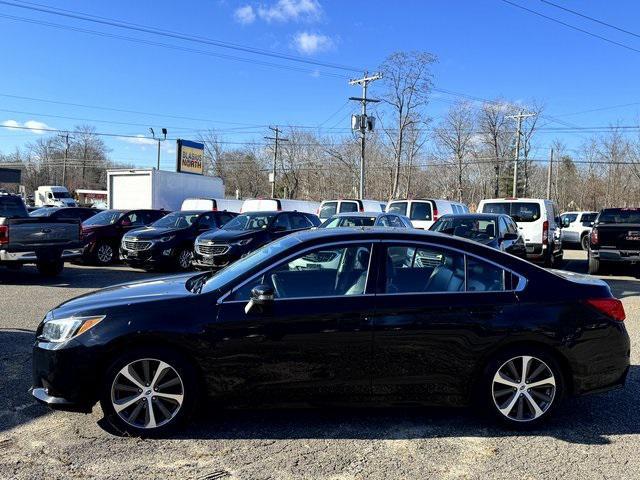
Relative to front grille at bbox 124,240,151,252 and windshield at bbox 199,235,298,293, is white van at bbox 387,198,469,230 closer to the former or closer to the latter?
front grille at bbox 124,240,151,252

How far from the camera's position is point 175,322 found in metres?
3.88

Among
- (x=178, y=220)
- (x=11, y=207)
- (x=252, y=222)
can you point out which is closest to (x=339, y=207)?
(x=252, y=222)

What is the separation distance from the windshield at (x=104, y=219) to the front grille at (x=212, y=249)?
14.8 ft

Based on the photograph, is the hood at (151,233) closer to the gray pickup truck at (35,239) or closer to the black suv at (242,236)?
the black suv at (242,236)

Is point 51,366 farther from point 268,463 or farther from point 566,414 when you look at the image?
point 566,414

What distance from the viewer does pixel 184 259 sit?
1442 centimetres

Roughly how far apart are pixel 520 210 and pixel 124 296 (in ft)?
43.4

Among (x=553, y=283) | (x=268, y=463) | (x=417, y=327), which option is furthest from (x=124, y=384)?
(x=553, y=283)

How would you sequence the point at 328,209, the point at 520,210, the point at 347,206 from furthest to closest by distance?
the point at 328,209, the point at 347,206, the point at 520,210

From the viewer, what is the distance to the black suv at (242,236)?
12.8m

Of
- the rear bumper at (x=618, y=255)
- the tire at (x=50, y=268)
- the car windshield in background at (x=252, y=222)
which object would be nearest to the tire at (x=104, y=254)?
the tire at (x=50, y=268)

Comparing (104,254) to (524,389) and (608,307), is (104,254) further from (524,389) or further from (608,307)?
(608,307)

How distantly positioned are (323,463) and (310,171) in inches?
2671

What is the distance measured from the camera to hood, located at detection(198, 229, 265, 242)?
13.0 m
